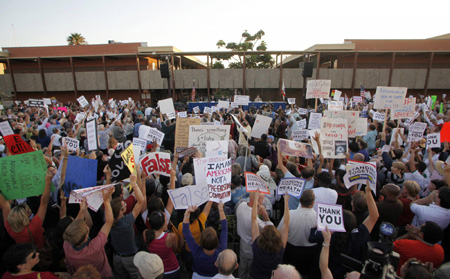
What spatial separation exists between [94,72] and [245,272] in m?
31.7

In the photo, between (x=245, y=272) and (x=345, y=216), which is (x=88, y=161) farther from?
(x=345, y=216)

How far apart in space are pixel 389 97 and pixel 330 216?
278 inches

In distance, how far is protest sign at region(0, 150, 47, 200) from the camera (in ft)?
11.0

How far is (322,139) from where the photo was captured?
5.30 metres

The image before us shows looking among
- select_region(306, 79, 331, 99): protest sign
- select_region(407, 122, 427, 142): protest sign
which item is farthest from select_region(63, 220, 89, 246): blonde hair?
select_region(306, 79, 331, 99): protest sign

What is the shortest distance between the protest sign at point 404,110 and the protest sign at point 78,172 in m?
8.65

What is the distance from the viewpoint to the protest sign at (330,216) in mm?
2662

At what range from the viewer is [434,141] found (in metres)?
5.43

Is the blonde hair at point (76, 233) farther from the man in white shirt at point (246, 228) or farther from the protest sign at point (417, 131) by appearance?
the protest sign at point (417, 131)

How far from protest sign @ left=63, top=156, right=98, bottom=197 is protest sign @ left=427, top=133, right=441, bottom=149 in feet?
22.5

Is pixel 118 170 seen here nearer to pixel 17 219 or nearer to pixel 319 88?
pixel 17 219

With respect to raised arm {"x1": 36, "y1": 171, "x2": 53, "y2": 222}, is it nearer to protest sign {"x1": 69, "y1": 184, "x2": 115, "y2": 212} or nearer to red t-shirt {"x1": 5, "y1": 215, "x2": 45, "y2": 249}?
red t-shirt {"x1": 5, "y1": 215, "x2": 45, "y2": 249}

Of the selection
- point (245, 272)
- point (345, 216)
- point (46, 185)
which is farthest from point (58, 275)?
point (345, 216)

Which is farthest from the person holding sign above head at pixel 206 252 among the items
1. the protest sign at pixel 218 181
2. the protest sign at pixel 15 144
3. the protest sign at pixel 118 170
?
the protest sign at pixel 15 144
